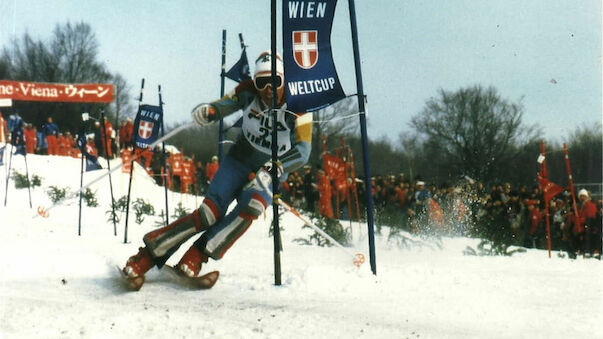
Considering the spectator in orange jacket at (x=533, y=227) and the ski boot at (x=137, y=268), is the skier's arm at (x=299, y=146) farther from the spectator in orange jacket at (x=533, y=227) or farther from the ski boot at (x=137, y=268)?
the spectator in orange jacket at (x=533, y=227)

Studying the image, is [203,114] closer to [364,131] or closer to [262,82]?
[262,82]

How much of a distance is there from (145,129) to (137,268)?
3.99 meters

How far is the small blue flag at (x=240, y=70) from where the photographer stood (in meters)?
7.99

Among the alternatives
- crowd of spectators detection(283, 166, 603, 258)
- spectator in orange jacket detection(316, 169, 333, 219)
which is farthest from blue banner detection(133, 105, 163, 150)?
spectator in orange jacket detection(316, 169, 333, 219)

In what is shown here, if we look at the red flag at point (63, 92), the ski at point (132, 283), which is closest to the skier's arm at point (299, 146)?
the ski at point (132, 283)

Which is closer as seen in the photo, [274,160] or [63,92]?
[274,160]

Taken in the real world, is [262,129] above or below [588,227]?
above

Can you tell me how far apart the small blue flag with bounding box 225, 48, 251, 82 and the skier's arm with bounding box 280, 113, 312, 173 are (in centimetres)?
325

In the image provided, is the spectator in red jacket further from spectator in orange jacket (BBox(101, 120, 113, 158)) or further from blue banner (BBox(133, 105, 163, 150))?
spectator in orange jacket (BBox(101, 120, 113, 158))

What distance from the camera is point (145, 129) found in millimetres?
8305

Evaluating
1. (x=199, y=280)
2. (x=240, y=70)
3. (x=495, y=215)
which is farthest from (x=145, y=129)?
(x=495, y=215)

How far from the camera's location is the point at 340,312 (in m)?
3.80

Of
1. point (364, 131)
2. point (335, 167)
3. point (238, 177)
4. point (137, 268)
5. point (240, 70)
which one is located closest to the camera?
point (137, 268)

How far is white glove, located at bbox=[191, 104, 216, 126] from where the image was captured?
5.06 metres
